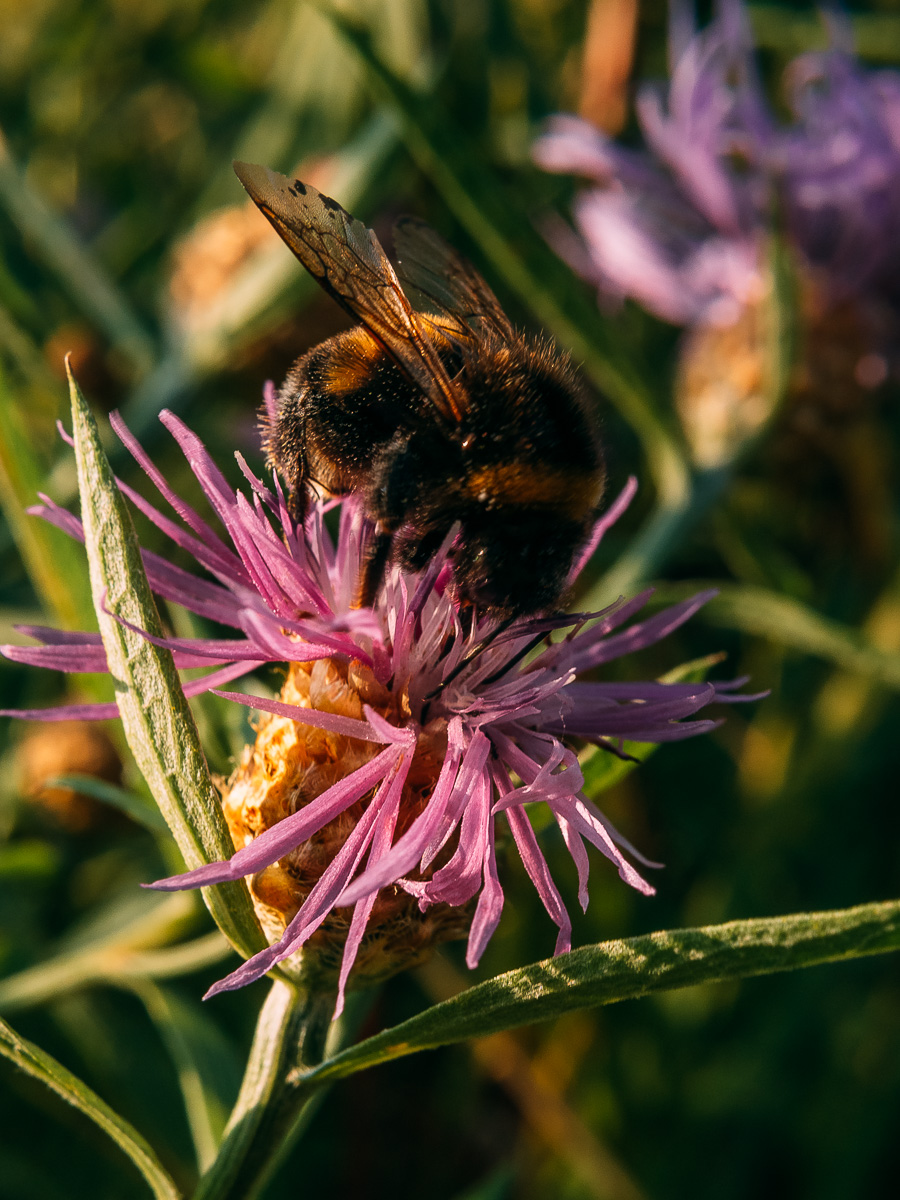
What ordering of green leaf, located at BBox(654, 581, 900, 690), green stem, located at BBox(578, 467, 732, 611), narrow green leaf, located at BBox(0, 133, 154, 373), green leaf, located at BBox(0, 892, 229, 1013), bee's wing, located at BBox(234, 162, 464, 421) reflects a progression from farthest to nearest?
1. narrow green leaf, located at BBox(0, 133, 154, 373)
2. green stem, located at BBox(578, 467, 732, 611)
3. green leaf, located at BBox(654, 581, 900, 690)
4. green leaf, located at BBox(0, 892, 229, 1013)
5. bee's wing, located at BBox(234, 162, 464, 421)

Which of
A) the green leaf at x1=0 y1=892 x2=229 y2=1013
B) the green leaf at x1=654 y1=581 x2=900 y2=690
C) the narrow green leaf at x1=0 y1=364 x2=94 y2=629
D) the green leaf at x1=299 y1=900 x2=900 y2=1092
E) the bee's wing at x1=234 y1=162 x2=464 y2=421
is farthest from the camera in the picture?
the green leaf at x1=654 y1=581 x2=900 y2=690

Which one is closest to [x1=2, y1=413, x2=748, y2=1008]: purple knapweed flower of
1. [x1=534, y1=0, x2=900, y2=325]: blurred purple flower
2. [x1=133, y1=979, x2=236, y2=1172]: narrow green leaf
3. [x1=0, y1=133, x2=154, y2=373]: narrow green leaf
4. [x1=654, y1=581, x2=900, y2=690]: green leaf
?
[x1=133, y1=979, x2=236, y2=1172]: narrow green leaf

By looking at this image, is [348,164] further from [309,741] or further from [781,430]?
[309,741]

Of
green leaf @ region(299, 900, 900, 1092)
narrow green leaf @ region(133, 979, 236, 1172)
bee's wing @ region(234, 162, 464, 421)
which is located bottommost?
narrow green leaf @ region(133, 979, 236, 1172)

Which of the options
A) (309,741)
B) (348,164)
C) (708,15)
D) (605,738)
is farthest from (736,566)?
(708,15)

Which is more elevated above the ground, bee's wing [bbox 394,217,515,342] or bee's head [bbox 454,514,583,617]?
bee's wing [bbox 394,217,515,342]

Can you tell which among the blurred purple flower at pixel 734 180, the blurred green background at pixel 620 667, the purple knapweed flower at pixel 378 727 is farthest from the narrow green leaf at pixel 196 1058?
the blurred purple flower at pixel 734 180

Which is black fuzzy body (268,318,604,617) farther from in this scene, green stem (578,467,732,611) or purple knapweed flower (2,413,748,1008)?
green stem (578,467,732,611)
